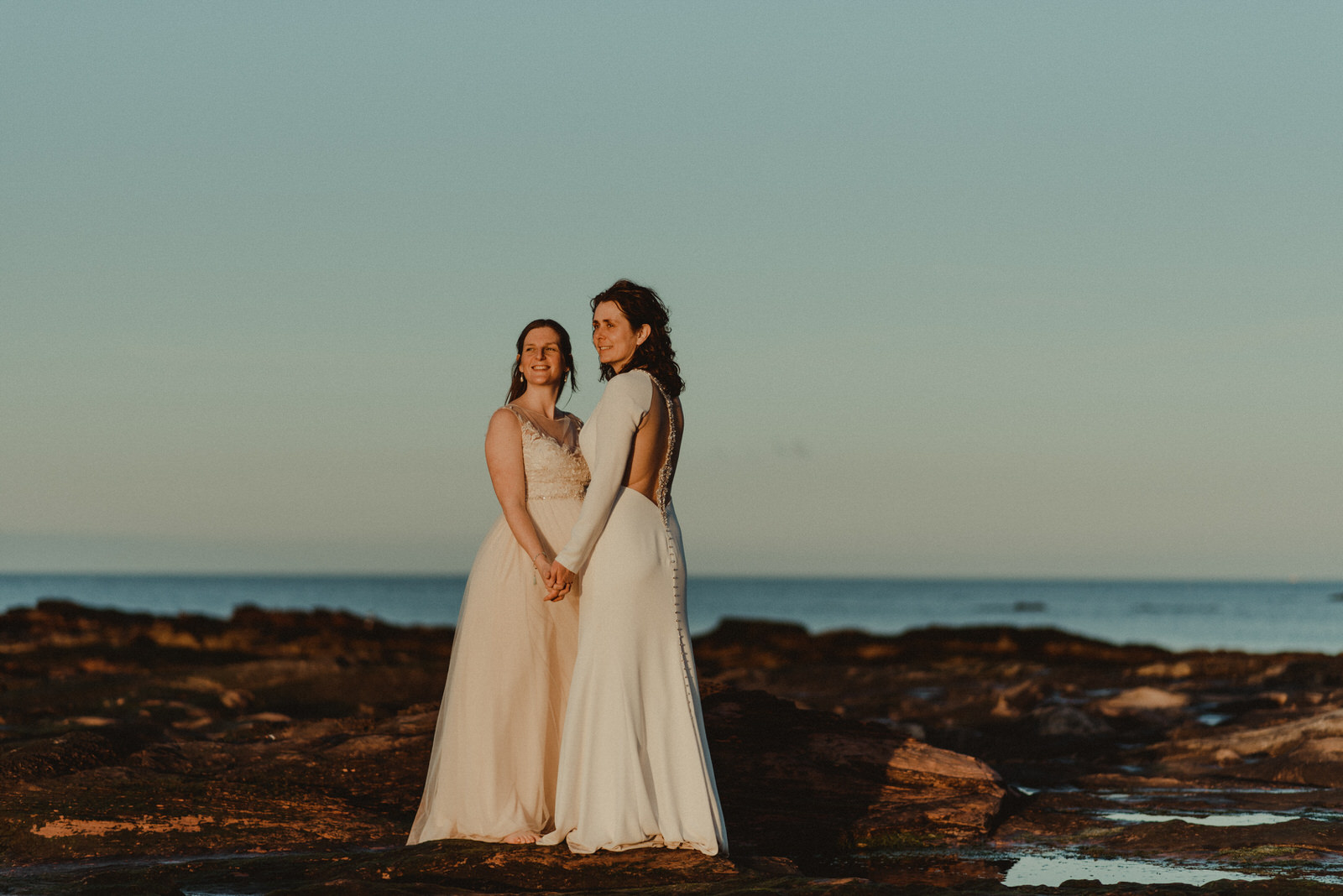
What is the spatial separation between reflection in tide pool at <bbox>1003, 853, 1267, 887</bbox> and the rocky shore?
0.03 metres

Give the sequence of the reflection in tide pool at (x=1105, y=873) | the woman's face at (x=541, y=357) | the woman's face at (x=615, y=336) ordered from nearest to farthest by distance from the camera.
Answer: the woman's face at (x=615, y=336)
the reflection in tide pool at (x=1105, y=873)
the woman's face at (x=541, y=357)

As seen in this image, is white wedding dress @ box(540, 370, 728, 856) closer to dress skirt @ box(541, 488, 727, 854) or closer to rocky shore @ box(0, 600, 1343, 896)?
dress skirt @ box(541, 488, 727, 854)

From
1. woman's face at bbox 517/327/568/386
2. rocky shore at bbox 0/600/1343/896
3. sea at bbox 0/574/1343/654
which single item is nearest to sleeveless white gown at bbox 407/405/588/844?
woman's face at bbox 517/327/568/386

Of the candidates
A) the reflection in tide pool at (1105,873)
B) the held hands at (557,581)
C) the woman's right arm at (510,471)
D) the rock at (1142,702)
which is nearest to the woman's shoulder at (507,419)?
the woman's right arm at (510,471)

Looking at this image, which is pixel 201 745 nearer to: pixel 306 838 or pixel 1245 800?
pixel 306 838

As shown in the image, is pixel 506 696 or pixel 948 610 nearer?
pixel 506 696

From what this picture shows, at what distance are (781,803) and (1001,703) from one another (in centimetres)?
997

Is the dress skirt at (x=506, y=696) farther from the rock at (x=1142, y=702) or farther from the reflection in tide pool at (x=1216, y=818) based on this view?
the rock at (x=1142, y=702)

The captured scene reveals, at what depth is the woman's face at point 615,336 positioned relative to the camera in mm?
7086

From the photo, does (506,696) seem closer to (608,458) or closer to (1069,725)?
(608,458)

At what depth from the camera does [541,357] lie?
25.3ft

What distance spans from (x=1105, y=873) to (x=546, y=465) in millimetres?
3964

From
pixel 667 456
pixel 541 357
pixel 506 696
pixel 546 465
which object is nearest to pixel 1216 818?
pixel 667 456

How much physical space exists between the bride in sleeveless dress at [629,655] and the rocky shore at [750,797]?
0.24 meters
